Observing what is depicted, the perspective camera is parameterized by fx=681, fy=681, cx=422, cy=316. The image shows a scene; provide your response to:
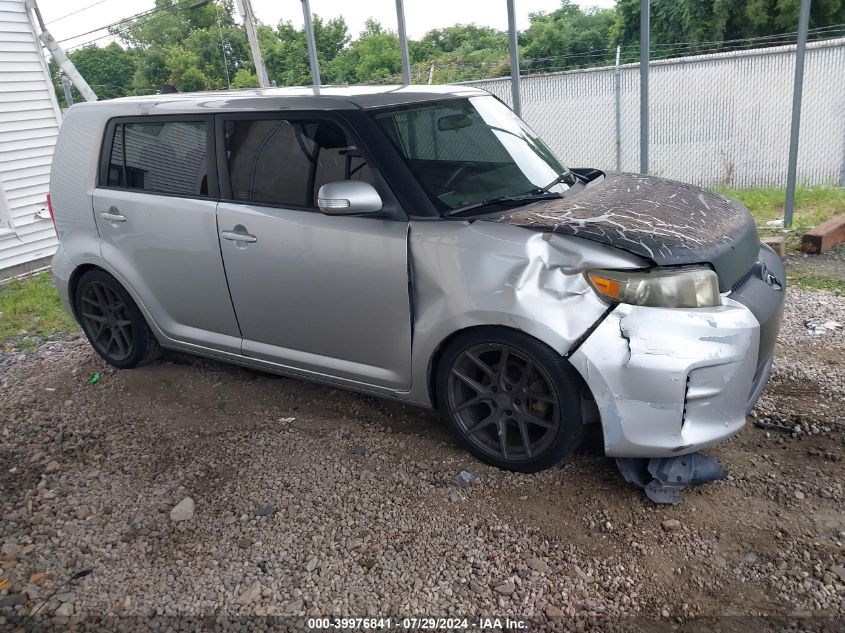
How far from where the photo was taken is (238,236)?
3.89 meters

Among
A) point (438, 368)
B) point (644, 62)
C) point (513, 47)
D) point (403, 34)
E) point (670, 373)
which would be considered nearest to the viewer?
point (670, 373)

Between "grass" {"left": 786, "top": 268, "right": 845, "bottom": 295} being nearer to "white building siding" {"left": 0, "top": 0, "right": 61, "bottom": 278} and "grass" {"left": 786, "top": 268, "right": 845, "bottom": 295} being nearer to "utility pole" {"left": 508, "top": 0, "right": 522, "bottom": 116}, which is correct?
"utility pole" {"left": 508, "top": 0, "right": 522, "bottom": 116}

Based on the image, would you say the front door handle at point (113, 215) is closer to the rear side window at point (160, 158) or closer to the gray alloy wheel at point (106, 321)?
the rear side window at point (160, 158)

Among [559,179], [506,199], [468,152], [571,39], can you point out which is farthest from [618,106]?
[571,39]

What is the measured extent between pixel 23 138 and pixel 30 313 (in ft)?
13.1

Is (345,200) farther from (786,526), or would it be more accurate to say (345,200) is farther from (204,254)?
(786,526)

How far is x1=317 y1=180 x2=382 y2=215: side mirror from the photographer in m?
3.27

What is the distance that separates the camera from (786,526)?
2869 millimetres

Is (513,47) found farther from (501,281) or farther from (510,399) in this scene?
(510,399)

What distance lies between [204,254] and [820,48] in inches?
447

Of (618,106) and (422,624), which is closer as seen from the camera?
(422,624)

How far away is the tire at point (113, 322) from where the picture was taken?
4746mm

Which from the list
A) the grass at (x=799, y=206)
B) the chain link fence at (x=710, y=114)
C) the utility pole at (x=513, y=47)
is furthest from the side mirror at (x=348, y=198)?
the chain link fence at (x=710, y=114)

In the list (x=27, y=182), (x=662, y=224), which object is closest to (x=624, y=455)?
(x=662, y=224)
